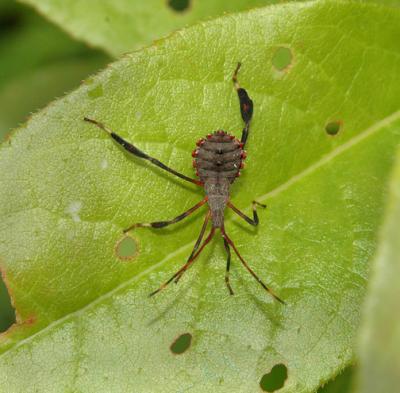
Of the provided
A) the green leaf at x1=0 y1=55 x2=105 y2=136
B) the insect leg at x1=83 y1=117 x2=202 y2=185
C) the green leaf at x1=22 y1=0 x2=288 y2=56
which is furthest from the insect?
the green leaf at x1=0 y1=55 x2=105 y2=136

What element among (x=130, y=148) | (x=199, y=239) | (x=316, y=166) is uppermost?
(x=316, y=166)

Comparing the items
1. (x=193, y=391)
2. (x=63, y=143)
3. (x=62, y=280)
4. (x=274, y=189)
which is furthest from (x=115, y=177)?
(x=193, y=391)

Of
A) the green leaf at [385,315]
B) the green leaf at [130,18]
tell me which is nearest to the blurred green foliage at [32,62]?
the green leaf at [130,18]

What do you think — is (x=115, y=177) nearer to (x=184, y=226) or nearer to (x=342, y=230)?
(x=184, y=226)

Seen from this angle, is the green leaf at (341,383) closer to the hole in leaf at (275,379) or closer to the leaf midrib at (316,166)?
the hole in leaf at (275,379)

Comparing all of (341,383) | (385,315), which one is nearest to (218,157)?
(341,383)

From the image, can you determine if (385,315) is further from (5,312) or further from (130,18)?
(5,312)

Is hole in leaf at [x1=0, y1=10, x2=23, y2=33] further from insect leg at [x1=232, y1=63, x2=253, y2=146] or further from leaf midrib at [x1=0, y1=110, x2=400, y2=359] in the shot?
leaf midrib at [x1=0, y1=110, x2=400, y2=359]
